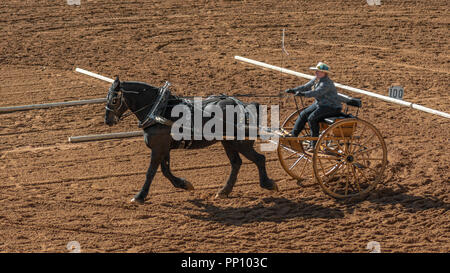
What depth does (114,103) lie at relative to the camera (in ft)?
32.8

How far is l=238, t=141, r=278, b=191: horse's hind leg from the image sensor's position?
34.1 feet

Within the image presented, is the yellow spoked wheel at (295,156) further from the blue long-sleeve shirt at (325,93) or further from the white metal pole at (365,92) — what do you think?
the white metal pole at (365,92)

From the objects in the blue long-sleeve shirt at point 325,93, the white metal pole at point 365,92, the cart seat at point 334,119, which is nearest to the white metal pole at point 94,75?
the white metal pole at point 365,92

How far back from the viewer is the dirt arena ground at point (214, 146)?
946 centimetres

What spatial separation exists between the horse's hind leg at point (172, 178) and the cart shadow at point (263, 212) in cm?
33

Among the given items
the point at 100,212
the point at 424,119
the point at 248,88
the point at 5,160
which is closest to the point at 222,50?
the point at 248,88

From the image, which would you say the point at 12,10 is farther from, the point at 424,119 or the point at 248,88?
the point at 424,119

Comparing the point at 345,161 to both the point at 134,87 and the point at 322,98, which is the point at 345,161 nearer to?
the point at 322,98

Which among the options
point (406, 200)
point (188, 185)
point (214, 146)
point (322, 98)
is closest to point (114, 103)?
point (188, 185)

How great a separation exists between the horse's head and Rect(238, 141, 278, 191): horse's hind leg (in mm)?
1985

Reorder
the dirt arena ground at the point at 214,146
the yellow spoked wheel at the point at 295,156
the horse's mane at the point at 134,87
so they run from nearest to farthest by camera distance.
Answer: the dirt arena ground at the point at 214,146 < the horse's mane at the point at 134,87 < the yellow spoked wheel at the point at 295,156

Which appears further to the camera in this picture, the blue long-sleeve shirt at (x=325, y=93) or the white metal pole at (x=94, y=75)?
the white metal pole at (x=94, y=75)

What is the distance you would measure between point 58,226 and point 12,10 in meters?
14.0

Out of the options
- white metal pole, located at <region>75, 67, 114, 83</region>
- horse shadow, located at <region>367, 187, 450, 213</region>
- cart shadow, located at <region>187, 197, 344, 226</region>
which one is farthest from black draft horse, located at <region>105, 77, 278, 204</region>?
white metal pole, located at <region>75, 67, 114, 83</region>
